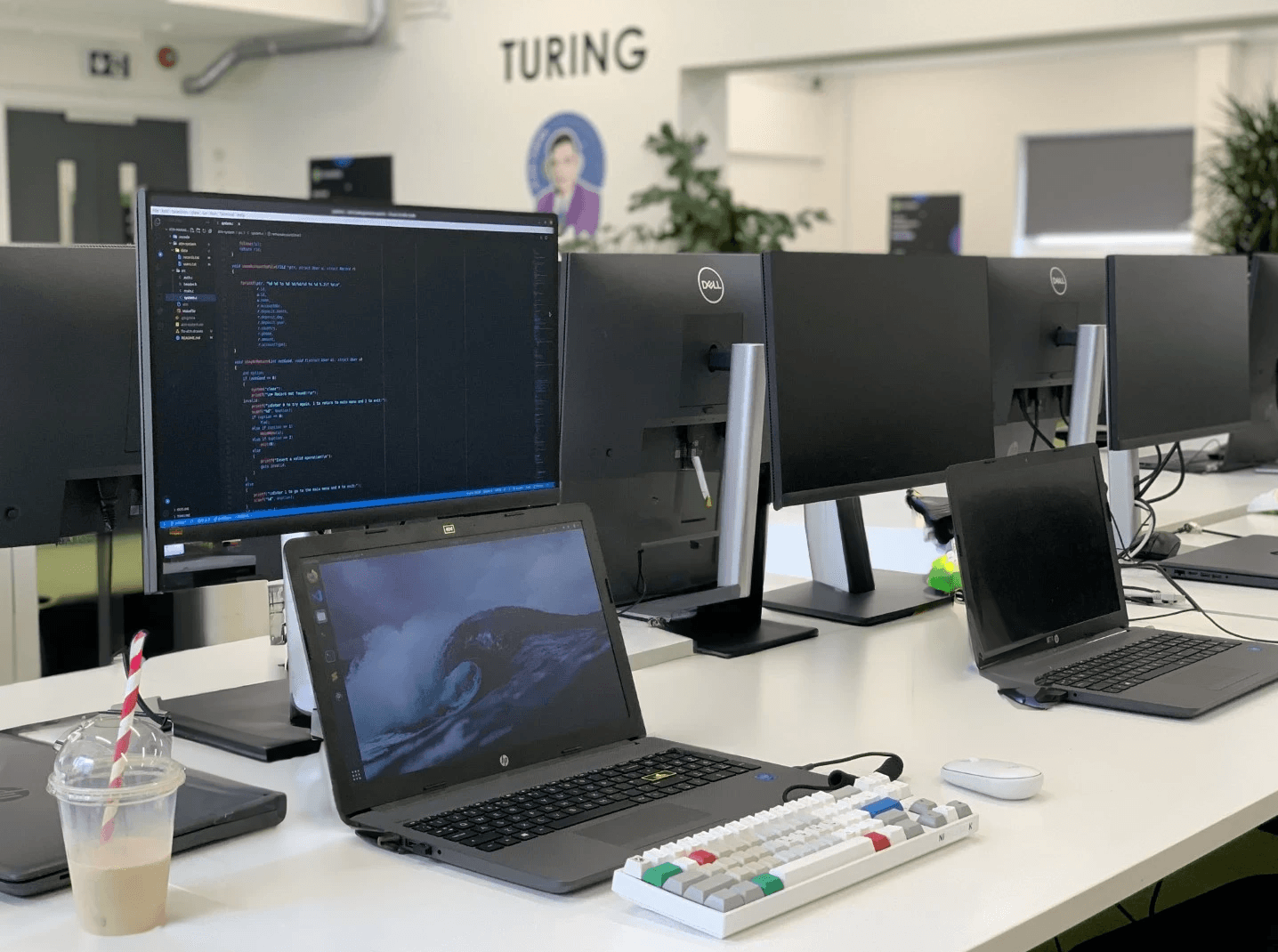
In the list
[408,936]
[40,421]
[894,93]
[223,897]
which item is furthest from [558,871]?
[894,93]

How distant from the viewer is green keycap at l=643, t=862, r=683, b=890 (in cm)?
101

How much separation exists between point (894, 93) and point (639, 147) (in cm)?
317

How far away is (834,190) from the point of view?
33.4ft

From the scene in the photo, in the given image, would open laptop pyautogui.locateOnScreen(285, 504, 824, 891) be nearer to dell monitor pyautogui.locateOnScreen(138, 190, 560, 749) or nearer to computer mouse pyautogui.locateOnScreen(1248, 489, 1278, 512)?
dell monitor pyautogui.locateOnScreen(138, 190, 560, 749)

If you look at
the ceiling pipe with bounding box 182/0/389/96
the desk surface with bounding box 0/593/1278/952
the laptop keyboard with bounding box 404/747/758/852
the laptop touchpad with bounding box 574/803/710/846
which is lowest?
the desk surface with bounding box 0/593/1278/952

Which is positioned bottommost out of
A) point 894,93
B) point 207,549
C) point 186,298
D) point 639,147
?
point 207,549

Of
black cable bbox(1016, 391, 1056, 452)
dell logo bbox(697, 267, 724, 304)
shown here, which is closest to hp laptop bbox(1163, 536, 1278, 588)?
black cable bbox(1016, 391, 1056, 452)

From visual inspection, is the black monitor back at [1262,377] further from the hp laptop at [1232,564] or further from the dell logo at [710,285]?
the dell logo at [710,285]

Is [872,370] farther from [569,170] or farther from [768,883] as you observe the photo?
[569,170]

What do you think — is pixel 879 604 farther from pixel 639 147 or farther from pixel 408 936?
pixel 639 147

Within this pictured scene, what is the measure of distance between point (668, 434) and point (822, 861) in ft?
3.16

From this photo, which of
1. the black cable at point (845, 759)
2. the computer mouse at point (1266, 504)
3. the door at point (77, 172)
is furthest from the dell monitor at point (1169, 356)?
the door at point (77, 172)

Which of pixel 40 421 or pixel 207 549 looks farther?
pixel 40 421

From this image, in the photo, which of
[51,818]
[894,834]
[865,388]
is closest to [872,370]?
[865,388]
